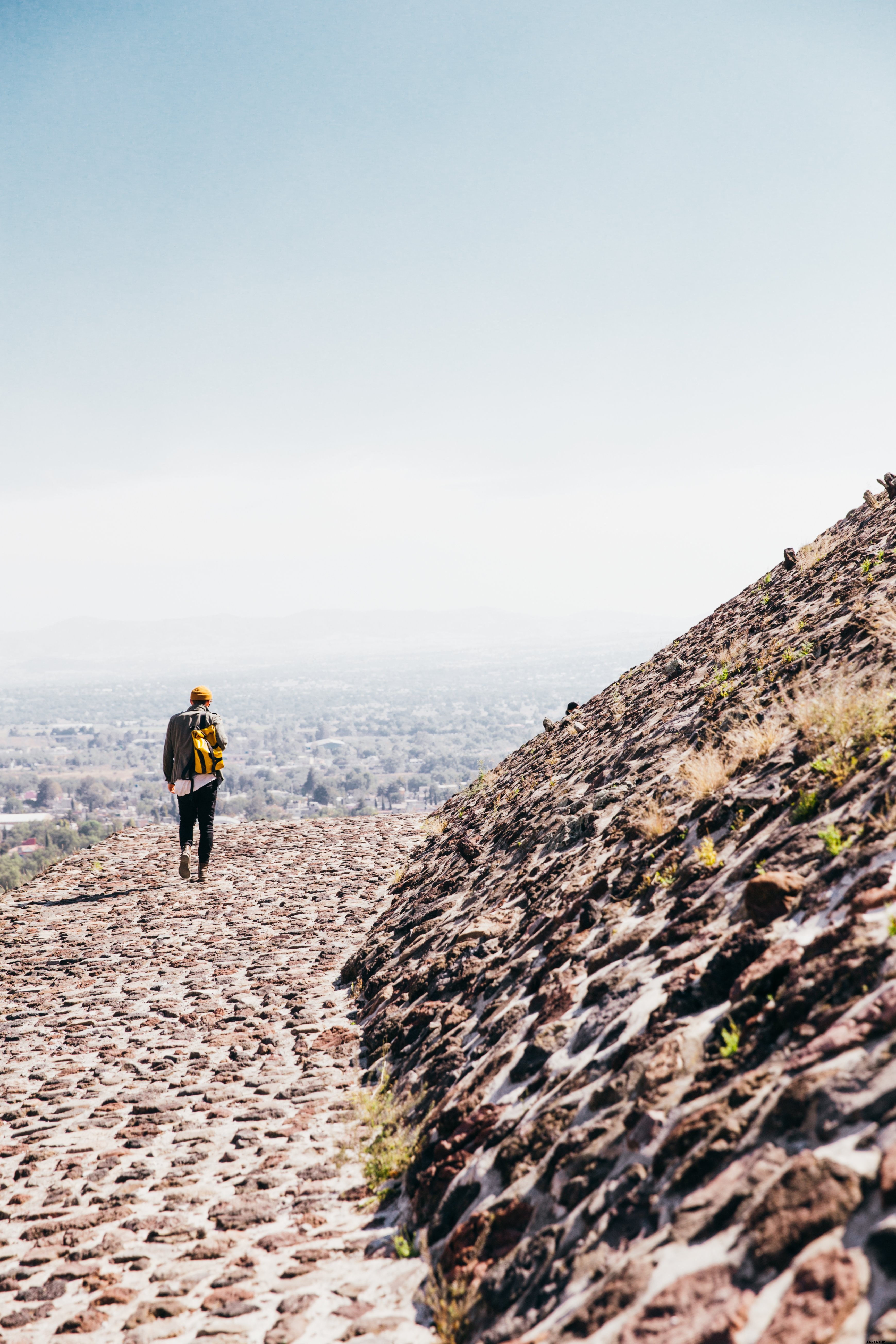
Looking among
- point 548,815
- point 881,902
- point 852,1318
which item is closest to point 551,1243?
point 852,1318

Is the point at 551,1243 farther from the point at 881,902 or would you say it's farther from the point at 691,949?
the point at 881,902

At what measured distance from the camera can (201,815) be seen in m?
13.5

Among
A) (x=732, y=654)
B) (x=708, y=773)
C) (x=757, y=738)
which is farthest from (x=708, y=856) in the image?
(x=732, y=654)

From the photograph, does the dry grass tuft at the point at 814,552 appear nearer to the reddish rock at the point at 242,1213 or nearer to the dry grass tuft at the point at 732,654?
the dry grass tuft at the point at 732,654

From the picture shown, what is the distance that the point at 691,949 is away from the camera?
4.69m

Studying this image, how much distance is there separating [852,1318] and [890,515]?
1281 cm

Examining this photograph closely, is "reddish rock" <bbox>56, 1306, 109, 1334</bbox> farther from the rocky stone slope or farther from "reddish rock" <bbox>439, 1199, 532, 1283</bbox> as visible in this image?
"reddish rock" <bbox>439, 1199, 532, 1283</bbox>

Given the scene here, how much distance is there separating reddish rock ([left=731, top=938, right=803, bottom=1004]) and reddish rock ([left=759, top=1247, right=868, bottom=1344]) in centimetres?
149

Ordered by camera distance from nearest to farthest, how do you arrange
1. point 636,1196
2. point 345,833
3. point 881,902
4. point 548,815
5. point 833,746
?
1. point 636,1196
2. point 881,902
3. point 833,746
4. point 548,815
5. point 345,833

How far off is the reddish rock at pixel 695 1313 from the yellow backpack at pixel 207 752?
10559mm

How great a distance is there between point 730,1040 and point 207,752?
1035 centimetres

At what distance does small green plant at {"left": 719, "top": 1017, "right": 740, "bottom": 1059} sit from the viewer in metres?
3.72

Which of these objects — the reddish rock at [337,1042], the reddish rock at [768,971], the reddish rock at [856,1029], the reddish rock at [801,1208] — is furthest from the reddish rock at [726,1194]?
the reddish rock at [337,1042]

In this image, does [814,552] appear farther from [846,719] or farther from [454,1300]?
[454,1300]
